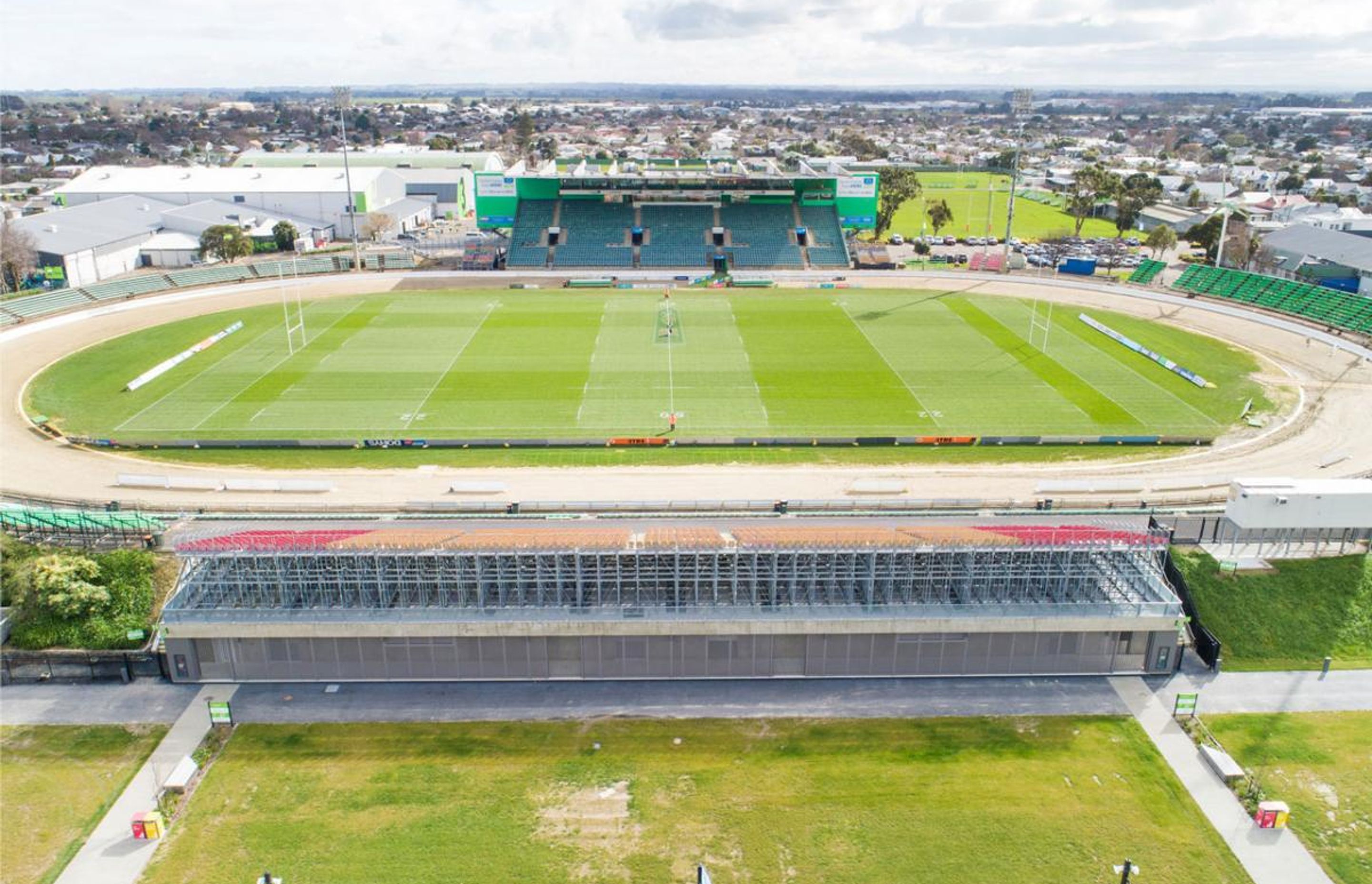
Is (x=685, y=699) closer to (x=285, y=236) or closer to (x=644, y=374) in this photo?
(x=644, y=374)

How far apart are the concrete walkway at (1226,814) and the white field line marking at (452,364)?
142 ft

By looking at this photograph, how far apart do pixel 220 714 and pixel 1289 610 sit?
41.9 meters

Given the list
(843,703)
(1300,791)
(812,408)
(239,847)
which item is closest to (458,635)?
(239,847)

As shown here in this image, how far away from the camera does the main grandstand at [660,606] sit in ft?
116

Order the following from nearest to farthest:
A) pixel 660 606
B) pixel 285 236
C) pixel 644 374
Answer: pixel 660 606 < pixel 644 374 < pixel 285 236

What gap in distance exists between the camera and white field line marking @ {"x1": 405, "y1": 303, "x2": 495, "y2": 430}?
60944 millimetres

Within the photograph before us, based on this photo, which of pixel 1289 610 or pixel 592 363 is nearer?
pixel 1289 610

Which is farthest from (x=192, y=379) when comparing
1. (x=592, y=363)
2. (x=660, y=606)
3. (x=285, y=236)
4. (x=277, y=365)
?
(x=660, y=606)

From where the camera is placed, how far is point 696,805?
29391 mm

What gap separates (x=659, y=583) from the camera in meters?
37.0

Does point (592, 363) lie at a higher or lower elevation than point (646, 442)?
higher

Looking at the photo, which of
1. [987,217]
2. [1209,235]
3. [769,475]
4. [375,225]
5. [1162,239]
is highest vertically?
[1209,235]

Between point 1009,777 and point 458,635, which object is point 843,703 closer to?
point 1009,777

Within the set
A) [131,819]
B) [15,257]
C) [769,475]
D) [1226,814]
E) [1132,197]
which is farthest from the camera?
[1132,197]
